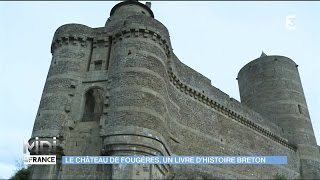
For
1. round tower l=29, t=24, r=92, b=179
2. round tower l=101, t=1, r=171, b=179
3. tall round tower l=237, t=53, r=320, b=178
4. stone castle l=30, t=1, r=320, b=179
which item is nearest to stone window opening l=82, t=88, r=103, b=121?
stone castle l=30, t=1, r=320, b=179

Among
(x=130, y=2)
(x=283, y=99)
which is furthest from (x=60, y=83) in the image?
(x=283, y=99)

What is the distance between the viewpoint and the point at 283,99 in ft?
78.5

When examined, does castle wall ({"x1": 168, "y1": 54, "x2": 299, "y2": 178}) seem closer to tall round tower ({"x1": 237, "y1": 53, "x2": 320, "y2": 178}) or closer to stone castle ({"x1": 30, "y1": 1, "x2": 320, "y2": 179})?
stone castle ({"x1": 30, "y1": 1, "x2": 320, "y2": 179})

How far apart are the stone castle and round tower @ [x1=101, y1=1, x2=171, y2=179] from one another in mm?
37

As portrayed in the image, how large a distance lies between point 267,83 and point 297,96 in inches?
95.7

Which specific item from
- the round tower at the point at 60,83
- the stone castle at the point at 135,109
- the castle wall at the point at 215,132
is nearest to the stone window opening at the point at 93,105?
the stone castle at the point at 135,109

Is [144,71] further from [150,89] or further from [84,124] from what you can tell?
[84,124]

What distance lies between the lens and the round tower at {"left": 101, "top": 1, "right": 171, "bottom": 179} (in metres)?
11.2

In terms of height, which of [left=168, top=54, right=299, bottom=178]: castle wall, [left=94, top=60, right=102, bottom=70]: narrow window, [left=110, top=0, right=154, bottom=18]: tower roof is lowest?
[left=168, top=54, right=299, bottom=178]: castle wall

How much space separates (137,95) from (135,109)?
620 mm

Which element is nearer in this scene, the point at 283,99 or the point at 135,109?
the point at 135,109

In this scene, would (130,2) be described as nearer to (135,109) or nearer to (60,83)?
(60,83)

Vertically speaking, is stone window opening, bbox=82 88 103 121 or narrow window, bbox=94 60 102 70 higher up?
narrow window, bbox=94 60 102 70

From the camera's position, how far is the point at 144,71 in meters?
12.8
